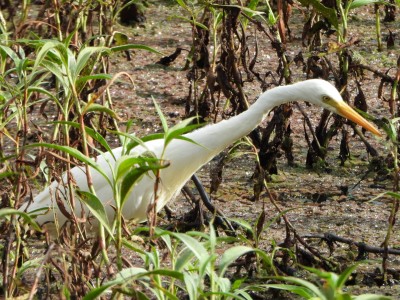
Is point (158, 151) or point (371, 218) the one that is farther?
point (371, 218)

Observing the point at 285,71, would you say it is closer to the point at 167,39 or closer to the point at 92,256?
the point at 92,256

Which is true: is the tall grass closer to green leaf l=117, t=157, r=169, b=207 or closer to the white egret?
green leaf l=117, t=157, r=169, b=207

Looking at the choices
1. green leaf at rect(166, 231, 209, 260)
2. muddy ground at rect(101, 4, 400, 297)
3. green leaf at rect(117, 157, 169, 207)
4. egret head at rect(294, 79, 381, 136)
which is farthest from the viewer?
muddy ground at rect(101, 4, 400, 297)

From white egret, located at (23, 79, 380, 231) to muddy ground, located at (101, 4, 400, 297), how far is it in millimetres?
266

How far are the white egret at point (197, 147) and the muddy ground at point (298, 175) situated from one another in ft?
0.87

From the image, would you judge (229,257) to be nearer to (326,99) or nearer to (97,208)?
(97,208)

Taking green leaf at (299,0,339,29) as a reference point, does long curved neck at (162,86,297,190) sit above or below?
below

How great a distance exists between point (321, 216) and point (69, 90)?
173 cm

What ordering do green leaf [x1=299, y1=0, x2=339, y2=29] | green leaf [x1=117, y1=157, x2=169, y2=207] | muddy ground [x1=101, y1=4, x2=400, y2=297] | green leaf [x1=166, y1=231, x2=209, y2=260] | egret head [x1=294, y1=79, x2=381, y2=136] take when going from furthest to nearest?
muddy ground [x1=101, y1=4, x2=400, y2=297], green leaf [x1=299, y1=0, x2=339, y2=29], egret head [x1=294, y1=79, x2=381, y2=136], green leaf [x1=117, y1=157, x2=169, y2=207], green leaf [x1=166, y1=231, x2=209, y2=260]

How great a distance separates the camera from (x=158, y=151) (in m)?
3.57

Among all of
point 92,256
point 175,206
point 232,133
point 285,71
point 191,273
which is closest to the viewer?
point 191,273

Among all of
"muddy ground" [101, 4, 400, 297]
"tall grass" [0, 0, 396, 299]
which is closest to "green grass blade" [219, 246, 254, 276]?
"tall grass" [0, 0, 396, 299]

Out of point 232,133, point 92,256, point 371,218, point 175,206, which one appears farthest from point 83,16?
point 92,256

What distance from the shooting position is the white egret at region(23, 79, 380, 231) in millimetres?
3350
